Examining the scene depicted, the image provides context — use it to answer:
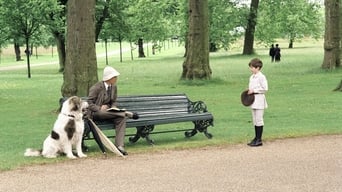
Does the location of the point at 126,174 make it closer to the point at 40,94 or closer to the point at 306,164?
the point at 306,164

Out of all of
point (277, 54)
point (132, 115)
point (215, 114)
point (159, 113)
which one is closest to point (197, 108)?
point (159, 113)

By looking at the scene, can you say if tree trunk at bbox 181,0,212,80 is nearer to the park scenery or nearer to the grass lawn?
the park scenery

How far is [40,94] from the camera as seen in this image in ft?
77.4

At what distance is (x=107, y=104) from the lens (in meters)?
10.2

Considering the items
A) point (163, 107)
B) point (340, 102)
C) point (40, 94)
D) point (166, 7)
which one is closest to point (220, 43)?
point (166, 7)

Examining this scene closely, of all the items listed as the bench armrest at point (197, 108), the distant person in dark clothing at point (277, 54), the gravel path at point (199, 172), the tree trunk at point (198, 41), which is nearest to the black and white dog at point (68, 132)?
the gravel path at point (199, 172)

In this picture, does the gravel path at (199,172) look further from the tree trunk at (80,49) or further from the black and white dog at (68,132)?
the tree trunk at (80,49)

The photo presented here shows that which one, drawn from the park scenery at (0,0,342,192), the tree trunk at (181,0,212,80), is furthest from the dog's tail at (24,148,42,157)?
the tree trunk at (181,0,212,80)

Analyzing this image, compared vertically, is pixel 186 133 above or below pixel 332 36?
below

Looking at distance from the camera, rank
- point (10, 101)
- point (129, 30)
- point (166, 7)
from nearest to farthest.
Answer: point (10, 101) → point (129, 30) → point (166, 7)

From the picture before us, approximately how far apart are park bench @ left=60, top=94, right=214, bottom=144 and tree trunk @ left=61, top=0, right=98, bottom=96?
150 inches

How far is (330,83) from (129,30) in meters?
26.0

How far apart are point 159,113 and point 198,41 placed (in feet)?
50.4

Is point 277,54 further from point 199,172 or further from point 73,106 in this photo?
point 199,172
